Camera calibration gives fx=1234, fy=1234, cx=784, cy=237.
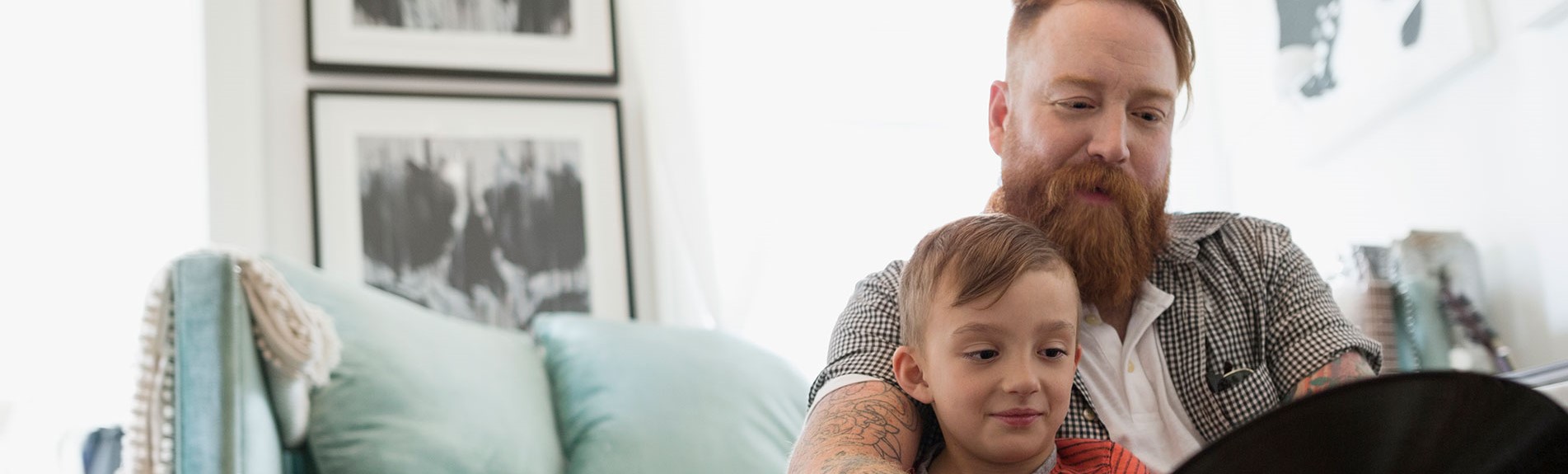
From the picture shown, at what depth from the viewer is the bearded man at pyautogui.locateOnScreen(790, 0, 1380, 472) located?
134 centimetres

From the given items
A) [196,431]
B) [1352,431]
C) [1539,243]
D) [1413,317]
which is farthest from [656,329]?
[1352,431]

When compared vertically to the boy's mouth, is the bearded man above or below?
above

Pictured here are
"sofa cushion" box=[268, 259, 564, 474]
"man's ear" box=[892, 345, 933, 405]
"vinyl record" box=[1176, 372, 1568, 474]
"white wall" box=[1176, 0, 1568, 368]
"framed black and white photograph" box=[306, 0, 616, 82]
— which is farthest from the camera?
"framed black and white photograph" box=[306, 0, 616, 82]

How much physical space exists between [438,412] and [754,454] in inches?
22.7

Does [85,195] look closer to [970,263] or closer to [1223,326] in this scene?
[970,263]

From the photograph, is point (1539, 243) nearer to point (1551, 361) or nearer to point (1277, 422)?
point (1551, 361)

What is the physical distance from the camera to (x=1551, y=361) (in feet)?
7.18

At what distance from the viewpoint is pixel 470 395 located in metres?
1.99

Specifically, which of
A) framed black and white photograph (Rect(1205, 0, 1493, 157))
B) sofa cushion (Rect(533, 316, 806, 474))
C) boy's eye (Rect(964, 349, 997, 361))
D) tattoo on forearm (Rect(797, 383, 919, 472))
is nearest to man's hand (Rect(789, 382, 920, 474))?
tattoo on forearm (Rect(797, 383, 919, 472))

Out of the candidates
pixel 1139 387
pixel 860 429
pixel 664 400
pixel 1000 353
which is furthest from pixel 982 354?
pixel 664 400

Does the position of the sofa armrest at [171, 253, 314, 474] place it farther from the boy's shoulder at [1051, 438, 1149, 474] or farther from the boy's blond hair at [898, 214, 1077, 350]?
the boy's shoulder at [1051, 438, 1149, 474]

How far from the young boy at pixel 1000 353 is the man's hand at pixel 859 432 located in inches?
1.3

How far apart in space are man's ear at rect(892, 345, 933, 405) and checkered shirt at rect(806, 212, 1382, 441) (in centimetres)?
1

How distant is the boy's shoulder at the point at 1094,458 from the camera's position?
4.03ft
